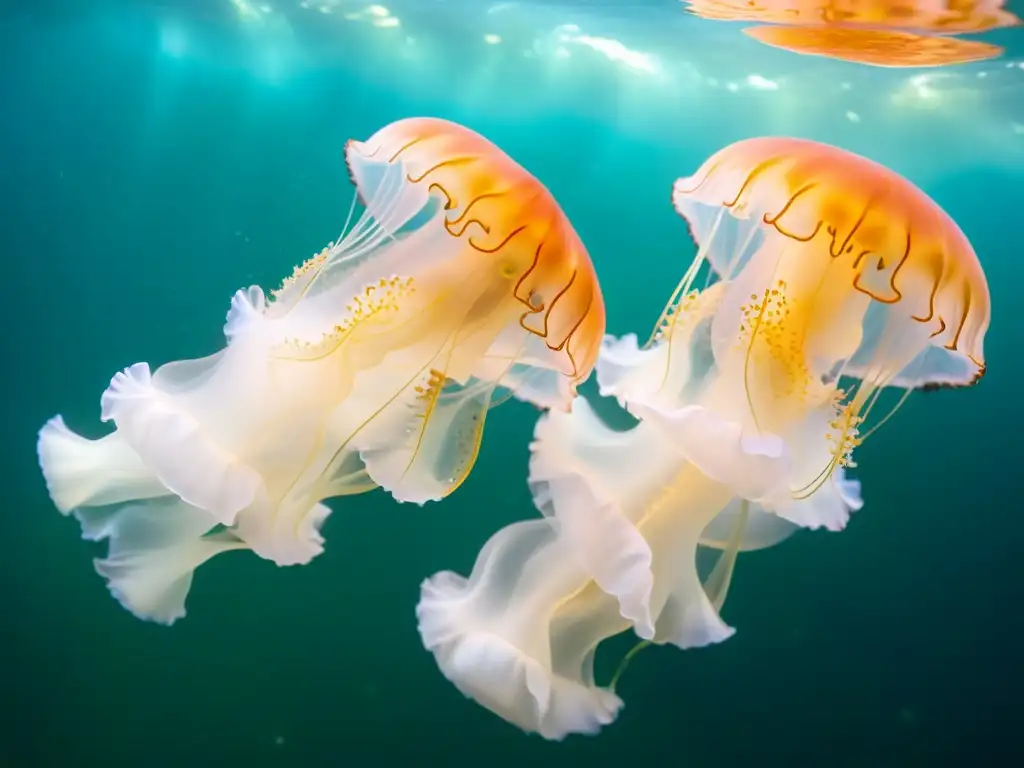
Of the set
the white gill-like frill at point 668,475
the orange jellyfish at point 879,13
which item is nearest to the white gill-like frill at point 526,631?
the white gill-like frill at point 668,475

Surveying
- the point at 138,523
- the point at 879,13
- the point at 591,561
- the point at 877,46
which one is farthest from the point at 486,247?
the point at 877,46

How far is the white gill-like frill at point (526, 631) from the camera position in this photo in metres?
2.33

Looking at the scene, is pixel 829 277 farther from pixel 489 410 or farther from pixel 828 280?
pixel 489 410

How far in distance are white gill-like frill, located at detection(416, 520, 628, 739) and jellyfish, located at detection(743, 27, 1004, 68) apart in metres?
2.58

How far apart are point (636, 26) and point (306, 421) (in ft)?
9.30

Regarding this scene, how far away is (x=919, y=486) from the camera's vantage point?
4398 millimetres

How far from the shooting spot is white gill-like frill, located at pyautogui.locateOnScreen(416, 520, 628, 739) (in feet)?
7.64

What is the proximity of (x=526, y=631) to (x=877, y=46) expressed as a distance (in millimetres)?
3027

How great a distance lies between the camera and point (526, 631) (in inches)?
94.4

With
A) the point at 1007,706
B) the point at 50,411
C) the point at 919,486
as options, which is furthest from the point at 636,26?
the point at 1007,706

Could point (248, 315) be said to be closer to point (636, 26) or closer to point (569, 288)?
point (569, 288)

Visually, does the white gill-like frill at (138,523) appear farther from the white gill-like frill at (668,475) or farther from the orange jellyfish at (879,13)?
the orange jellyfish at (879,13)

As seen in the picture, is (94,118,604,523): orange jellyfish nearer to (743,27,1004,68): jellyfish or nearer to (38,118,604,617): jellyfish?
(38,118,604,617): jellyfish

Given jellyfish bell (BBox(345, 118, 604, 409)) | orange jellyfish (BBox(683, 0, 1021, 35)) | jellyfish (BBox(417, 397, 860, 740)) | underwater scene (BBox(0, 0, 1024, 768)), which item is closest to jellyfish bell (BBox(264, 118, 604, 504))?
jellyfish bell (BBox(345, 118, 604, 409))
